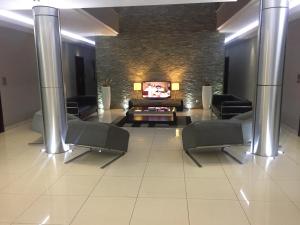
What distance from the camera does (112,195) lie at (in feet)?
11.2

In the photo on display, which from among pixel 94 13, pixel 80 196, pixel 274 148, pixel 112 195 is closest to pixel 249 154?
pixel 274 148

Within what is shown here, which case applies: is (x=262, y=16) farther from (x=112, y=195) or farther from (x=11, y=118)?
(x=11, y=118)

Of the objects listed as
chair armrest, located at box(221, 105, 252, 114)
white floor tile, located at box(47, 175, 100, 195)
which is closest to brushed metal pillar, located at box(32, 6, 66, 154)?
white floor tile, located at box(47, 175, 100, 195)

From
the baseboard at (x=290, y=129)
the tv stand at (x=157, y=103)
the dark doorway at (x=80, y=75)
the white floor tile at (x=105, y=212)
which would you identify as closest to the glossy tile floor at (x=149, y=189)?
the white floor tile at (x=105, y=212)

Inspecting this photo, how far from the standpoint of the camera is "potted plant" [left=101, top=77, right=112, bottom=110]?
10500mm

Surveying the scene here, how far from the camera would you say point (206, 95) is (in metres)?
10.3

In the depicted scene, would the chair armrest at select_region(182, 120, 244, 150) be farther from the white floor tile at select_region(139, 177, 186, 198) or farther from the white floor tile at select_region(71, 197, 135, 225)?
the white floor tile at select_region(71, 197, 135, 225)

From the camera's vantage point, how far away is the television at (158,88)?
10.4 metres

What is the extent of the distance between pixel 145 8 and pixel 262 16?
6778 mm

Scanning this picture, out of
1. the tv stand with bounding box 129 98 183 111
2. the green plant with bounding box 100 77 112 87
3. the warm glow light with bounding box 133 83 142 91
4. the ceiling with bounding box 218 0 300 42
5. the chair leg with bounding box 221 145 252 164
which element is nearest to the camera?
the chair leg with bounding box 221 145 252 164

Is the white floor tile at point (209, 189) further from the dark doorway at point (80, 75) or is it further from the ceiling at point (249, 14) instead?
the dark doorway at point (80, 75)

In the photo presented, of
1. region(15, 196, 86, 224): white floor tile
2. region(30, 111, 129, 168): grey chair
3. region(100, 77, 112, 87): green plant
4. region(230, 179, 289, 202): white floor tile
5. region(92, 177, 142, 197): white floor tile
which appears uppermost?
region(100, 77, 112, 87): green plant

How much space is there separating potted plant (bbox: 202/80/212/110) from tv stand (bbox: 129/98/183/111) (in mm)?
908

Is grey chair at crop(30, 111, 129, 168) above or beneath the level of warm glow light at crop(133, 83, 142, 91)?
beneath
